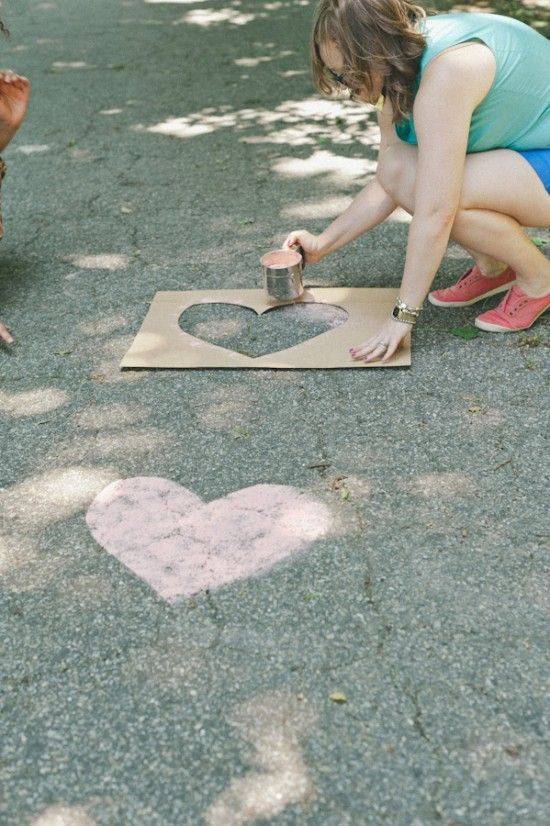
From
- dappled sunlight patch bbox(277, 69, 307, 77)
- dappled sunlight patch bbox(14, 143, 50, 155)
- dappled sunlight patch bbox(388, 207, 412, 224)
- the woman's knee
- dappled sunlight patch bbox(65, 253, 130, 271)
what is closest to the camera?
the woman's knee

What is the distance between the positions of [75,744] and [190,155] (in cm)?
348

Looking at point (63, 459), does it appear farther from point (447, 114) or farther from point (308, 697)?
point (447, 114)

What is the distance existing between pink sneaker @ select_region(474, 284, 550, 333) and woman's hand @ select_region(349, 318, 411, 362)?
12.6 inches

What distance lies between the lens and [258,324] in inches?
120

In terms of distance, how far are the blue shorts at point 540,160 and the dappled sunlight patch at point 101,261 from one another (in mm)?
1524

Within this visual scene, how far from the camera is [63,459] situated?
2482mm

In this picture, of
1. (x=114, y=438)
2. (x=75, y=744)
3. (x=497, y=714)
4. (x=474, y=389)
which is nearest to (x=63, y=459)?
(x=114, y=438)

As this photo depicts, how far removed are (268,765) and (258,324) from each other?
167 cm

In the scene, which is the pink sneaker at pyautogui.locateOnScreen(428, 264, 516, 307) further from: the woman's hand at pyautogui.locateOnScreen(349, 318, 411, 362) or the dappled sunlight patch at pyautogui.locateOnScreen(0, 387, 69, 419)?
the dappled sunlight patch at pyautogui.locateOnScreen(0, 387, 69, 419)

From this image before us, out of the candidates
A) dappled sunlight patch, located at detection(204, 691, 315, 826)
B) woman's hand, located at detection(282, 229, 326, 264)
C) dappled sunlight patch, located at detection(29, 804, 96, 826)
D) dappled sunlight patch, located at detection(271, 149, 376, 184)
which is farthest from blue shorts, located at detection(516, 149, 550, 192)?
dappled sunlight patch, located at detection(29, 804, 96, 826)

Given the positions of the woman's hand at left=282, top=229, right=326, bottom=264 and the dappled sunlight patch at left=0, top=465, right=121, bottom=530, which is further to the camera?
the woman's hand at left=282, top=229, right=326, bottom=264

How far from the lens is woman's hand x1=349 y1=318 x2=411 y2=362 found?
2.70 meters

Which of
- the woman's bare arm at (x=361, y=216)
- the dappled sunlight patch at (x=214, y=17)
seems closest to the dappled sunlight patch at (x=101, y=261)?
the woman's bare arm at (x=361, y=216)

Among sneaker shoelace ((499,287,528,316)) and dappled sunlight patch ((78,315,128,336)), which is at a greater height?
sneaker shoelace ((499,287,528,316))
